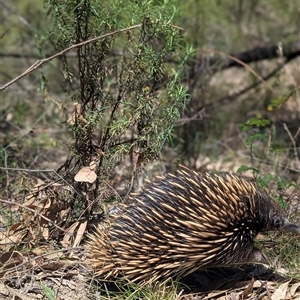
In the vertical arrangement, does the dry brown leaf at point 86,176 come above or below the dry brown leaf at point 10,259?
above

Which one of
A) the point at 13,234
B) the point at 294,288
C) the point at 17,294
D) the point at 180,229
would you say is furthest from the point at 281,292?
the point at 13,234

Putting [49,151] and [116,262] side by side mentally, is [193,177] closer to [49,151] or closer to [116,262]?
[116,262]

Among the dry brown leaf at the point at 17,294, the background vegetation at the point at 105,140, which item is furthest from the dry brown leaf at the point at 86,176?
the dry brown leaf at the point at 17,294

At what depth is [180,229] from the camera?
385 centimetres

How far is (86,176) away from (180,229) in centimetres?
74

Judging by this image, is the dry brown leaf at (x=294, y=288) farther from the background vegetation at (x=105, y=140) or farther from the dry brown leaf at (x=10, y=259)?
the dry brown leaf at (x=10, y=259)

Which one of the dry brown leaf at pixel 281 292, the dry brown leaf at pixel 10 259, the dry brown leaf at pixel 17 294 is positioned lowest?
the dry brown leaf at pixel 281 292

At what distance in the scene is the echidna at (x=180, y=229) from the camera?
385 cm

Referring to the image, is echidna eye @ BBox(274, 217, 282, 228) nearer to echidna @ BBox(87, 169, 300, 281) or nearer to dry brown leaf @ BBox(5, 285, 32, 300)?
echidna @ BBox(87, 169, 300, 281)

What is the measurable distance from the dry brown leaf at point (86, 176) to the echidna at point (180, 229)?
30 cm

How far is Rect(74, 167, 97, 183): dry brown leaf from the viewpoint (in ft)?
13.7

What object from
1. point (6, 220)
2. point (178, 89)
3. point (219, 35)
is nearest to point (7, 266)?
point (6, 220)

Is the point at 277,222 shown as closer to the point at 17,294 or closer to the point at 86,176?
the point at 86,176

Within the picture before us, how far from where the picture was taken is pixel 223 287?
13.8ft
